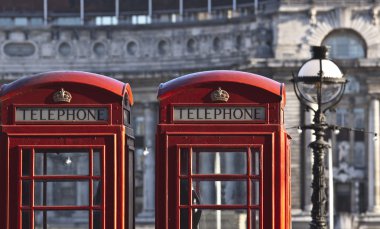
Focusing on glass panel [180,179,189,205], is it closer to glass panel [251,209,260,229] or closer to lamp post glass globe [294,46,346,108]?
glass panel [251,209,260,229]

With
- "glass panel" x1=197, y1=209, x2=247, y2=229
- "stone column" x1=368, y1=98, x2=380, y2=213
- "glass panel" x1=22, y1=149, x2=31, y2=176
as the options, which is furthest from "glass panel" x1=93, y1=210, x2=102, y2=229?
"stone column" x1=368, y1=98, x2=380, y2=213

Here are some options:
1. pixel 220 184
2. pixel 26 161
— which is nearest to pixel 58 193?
pixel 26 161

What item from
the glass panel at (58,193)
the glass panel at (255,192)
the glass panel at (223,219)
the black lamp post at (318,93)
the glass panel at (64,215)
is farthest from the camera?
the black lamp post at (318,93)

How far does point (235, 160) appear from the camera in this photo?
25172 mm

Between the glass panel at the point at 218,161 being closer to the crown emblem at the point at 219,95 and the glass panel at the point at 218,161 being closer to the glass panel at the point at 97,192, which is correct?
the crown emblem at the point at 219,95

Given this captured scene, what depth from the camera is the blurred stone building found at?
95.5m

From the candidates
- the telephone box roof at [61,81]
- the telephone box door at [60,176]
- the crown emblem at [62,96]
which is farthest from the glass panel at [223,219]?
the crown emblem at [62,96]

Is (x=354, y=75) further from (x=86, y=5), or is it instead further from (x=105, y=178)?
(x=105, y=178)

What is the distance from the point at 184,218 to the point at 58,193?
3.05 meters

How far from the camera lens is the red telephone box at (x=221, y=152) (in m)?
24.1

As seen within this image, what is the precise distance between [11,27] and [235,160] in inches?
3077

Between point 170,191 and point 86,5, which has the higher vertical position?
point 86,5

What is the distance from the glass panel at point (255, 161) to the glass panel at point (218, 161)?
143 mm

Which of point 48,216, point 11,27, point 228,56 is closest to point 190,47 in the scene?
point 228,56
